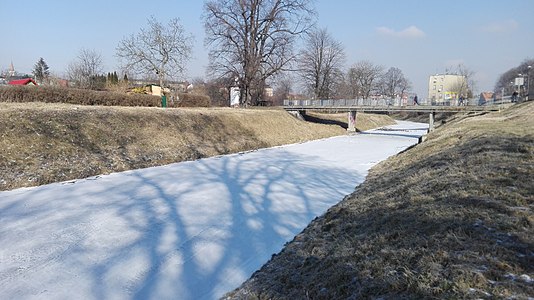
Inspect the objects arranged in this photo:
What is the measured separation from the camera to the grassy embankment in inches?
453

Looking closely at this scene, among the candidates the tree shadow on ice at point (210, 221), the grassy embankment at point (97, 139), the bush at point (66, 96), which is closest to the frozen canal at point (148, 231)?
the tree shadow on ice at point (210, 221)

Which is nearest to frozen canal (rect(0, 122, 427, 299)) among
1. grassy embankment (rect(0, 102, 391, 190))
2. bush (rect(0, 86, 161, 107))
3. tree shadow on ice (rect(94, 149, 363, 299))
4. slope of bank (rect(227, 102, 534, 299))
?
tree shadow on ice (rect(94, 149, 363, 299))

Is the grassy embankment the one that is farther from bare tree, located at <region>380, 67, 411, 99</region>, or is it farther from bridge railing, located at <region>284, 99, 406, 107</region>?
bare tree, located at <region>380, 67, 411, 99</region>

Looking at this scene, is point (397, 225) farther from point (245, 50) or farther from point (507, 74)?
point (507, 74)

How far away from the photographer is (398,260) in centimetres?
413

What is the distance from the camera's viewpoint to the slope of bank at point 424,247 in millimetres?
3371

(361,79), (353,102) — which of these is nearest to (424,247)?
(353,102)

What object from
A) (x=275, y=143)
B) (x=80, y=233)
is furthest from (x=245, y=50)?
(x=80, y=233)

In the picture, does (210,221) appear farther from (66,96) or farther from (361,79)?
(361,79)

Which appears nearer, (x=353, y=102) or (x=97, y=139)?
(x=97, y=139)

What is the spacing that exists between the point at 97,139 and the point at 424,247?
14600 mm

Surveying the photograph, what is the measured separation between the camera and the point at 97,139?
15023 mm

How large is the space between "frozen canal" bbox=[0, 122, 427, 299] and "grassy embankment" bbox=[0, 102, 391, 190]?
1.27 meters

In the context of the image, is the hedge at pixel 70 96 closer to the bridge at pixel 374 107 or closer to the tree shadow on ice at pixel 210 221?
the tree shadow on ice at pixel 210 221
